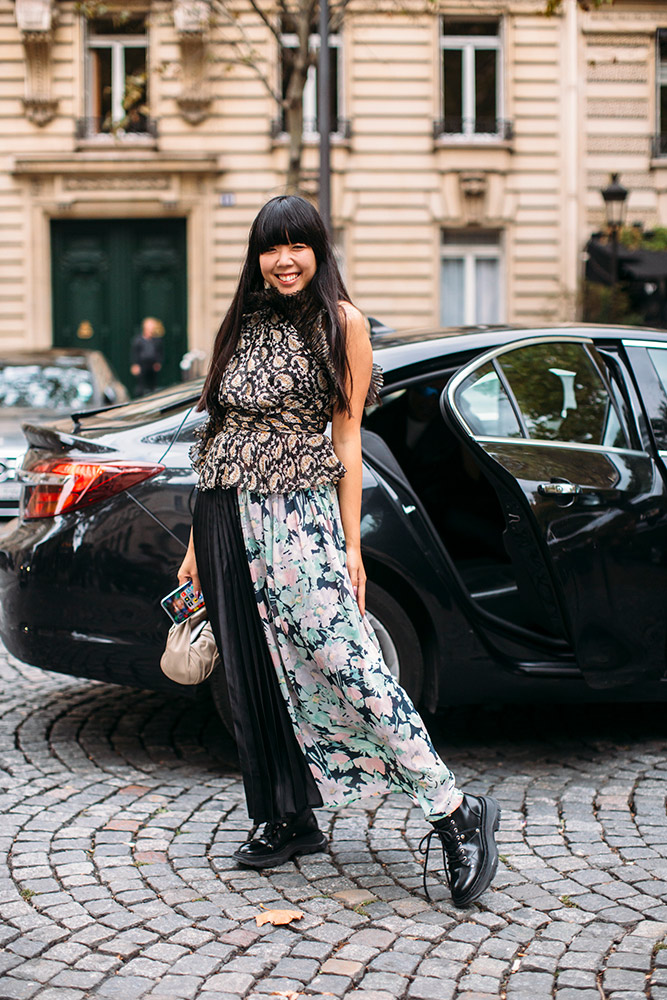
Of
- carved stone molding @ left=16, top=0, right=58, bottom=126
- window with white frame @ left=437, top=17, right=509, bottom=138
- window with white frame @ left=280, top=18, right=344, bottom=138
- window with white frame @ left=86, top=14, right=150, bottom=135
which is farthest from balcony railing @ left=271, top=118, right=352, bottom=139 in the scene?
carved stone molding @ left=16, top=0, right=58, bottom=126

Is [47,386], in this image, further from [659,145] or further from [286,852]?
[659,145]

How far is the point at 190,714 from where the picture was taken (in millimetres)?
4934

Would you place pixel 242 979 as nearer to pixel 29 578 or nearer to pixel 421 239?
pixel 29 578

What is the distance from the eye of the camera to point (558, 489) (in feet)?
13.3

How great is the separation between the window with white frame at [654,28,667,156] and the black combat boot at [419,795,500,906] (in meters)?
19.5

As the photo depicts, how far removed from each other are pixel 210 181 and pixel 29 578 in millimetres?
17098

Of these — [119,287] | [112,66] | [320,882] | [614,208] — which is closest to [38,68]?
[112,66]

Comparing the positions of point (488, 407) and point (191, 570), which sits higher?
point (488, 407)

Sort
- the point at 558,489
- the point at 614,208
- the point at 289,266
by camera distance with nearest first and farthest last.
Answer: the point at 289,266 → the point at 558,489 → the point at 614,208

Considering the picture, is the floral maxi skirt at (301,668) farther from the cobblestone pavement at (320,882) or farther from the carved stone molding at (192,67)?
the carved stone molding at (192,67)

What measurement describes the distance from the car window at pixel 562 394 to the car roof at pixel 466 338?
0.06 meters

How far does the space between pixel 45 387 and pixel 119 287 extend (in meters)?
11.7

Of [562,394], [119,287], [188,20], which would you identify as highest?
[188,20]

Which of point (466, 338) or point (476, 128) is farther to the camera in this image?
point (476, 128)
